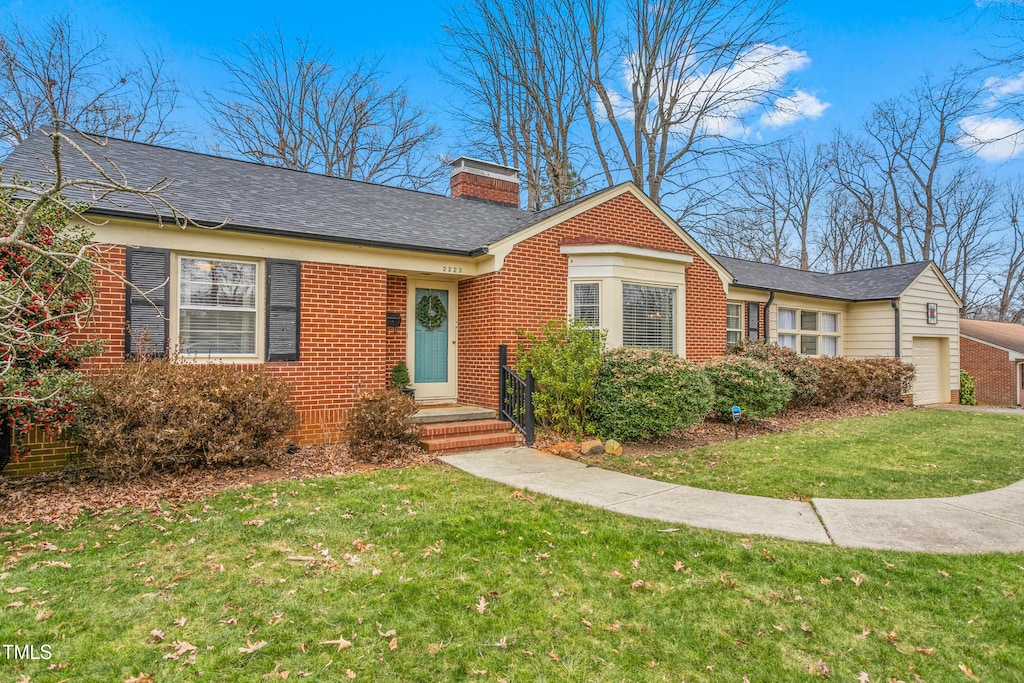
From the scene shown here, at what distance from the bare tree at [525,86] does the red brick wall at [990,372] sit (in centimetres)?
1687

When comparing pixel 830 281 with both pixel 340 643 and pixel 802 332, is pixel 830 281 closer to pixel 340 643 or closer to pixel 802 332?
pixel 802 332

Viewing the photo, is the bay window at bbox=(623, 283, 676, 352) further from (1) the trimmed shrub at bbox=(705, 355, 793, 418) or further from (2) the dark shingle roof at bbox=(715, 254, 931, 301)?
(2) the dark shingle roof at bbox=(715, 254, 931, 301)

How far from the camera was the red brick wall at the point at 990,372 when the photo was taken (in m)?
20.0

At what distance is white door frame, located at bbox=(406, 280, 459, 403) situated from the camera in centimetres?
966

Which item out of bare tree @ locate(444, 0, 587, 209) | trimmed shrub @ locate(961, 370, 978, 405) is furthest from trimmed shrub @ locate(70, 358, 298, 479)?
trimmed shrub @ locate(961, 370, 978, 405)

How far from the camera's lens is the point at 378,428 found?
23.3 ft

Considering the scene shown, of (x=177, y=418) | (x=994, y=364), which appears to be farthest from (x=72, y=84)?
(x=994, y=364)

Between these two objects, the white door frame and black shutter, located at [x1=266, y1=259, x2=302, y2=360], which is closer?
black shutter, located at [x1=266, y1=259, x2=302, y2=360]

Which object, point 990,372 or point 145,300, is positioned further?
point 990,372

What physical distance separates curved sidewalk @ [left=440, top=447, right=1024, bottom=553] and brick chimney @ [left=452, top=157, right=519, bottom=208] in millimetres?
8641

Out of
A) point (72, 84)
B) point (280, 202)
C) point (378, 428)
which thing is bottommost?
point (378, 428)

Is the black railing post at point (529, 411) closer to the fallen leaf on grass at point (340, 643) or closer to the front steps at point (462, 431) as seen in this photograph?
the front steps at point (462, 431)

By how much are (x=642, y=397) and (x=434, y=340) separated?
4088 millimetres

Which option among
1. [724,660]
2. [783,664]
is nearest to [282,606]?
[724,660]
